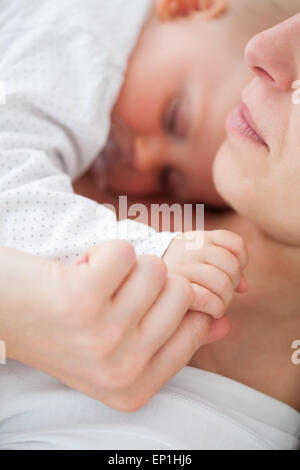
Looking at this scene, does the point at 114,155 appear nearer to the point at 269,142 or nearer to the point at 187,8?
the point at 187,8

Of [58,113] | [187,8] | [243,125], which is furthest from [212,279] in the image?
[187,8]

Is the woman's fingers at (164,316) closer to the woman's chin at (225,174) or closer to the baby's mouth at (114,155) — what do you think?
the woman's chin at (225,174)

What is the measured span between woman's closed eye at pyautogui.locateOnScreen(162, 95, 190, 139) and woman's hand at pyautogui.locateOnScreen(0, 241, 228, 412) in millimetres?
576

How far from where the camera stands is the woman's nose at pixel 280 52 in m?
0.75

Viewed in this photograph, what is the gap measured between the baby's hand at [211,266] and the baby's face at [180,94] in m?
0.45

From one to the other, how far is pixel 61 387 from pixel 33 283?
0.21 m

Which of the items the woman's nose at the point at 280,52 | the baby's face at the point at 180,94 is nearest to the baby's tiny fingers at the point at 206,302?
the woman's nose at the point at 280,52

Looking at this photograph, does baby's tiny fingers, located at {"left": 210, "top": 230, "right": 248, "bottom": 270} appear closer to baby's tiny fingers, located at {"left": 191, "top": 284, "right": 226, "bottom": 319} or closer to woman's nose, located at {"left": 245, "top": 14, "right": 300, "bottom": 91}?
baby's tiny fingers, located at {"left": 191, "top": 284, "right": 226, "bottom": 319}

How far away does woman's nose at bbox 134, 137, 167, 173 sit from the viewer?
1.19 meters

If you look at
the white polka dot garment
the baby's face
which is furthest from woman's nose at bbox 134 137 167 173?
the white polka dot garment

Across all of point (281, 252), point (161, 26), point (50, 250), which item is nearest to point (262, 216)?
point (281, 252)

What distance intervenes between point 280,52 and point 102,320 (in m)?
0.47

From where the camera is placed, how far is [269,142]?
78 cm

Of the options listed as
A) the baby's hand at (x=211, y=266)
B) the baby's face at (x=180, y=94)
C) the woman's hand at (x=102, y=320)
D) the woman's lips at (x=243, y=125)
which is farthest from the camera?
the baby's face at (x=180, y=94)
